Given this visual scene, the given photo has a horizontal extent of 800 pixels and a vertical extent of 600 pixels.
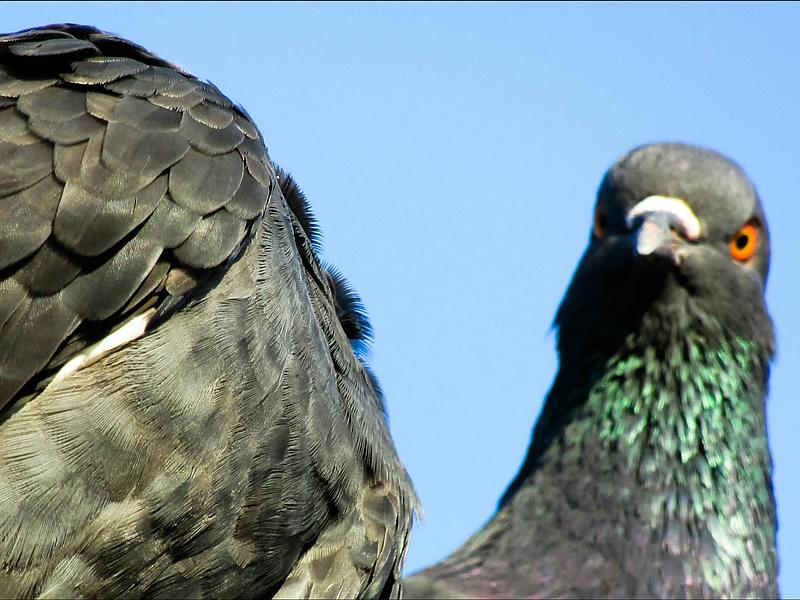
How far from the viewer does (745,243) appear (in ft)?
26.6

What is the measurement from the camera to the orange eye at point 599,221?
8.23m

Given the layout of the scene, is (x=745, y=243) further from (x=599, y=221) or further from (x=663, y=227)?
(x=599, y=221)

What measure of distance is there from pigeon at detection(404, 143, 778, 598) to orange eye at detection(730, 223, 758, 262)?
11 millimetres

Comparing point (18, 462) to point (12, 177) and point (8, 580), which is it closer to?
point (8, 580)

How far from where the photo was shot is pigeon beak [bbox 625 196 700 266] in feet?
25.0

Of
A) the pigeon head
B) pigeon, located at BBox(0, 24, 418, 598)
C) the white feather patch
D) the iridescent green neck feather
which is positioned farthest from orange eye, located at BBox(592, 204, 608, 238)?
the white feather patch

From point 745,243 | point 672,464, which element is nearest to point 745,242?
point 745,243

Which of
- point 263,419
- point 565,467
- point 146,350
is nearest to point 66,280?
point 146,350

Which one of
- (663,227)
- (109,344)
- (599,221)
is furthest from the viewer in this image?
(599,221)

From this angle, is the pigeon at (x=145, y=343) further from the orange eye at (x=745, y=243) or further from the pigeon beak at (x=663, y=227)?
the orange eye at (x=745, y=243)

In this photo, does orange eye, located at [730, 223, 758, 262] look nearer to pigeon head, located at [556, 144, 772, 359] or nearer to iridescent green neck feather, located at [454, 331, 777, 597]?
pigeon head, located at [556, 144, 772, 359]

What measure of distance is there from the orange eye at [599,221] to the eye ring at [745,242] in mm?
770

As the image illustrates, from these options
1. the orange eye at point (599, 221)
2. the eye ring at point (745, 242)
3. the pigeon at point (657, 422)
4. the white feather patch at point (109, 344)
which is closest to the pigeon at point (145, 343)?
the white feather patch at point (109, 344)

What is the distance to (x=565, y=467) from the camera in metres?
8.14
